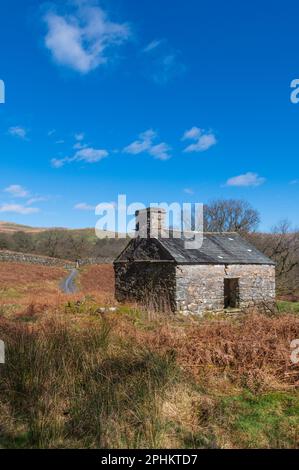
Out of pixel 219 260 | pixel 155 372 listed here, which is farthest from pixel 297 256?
pixel 155 372

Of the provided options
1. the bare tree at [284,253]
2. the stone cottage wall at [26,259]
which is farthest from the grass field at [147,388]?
the stone cottage wall at [26,259]

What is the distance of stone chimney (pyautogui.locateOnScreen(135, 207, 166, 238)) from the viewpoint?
16.5 metres

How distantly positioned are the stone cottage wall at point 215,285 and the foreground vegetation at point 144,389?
664 centimetres

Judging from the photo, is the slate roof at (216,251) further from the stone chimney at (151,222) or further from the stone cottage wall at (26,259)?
the stone cottage wall at (26,259)

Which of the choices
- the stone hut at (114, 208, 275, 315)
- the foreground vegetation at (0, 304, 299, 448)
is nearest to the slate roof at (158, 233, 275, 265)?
the stone hut at (114, 208, 275, 315)

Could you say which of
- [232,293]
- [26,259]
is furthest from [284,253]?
[26,259]

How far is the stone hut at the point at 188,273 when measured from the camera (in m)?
15.0

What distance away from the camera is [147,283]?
1620 cm

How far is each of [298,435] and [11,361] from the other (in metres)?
4.17

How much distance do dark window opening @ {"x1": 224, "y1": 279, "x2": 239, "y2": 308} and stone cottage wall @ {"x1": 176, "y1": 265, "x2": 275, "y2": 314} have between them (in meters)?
0.19

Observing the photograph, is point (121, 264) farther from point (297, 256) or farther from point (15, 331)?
point (297, 256)

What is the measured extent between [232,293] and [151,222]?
206 inches

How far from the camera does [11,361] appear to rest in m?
5.49

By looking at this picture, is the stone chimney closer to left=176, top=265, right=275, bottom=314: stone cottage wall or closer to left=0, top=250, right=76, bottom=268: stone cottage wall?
left=176, top=265, right=275, bottom=314: stone cottage wall
